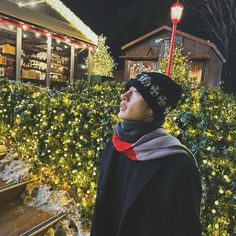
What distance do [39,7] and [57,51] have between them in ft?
6.13

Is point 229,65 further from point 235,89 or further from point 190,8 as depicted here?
point 190,8

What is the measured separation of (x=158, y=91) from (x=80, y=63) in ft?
40.4

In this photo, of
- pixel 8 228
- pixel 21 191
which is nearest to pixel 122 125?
pixel 8 228

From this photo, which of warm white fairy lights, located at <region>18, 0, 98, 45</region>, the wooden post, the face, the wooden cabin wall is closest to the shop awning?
warm white fairy lights, located at <region>18, 0, 98, 45</region>

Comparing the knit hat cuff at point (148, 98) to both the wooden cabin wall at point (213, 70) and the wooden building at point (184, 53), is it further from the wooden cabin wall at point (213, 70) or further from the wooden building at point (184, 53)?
the wooden cabin wall at point (213, 70)

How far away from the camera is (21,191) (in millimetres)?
3543

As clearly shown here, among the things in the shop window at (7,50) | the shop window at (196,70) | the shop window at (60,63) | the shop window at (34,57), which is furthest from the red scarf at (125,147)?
the shop window at (196,70)

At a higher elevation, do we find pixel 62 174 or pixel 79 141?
pixel 79 141

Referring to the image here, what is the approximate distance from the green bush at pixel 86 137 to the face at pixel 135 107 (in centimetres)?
111

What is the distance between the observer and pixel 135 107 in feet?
4.52

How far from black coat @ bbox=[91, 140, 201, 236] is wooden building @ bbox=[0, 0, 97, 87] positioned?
26.6ft

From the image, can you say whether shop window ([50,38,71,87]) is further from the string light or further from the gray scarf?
the gray scarf

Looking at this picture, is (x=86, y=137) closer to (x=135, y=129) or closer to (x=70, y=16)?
(x=135, y=129)

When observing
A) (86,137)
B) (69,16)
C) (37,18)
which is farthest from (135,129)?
(69,16)
